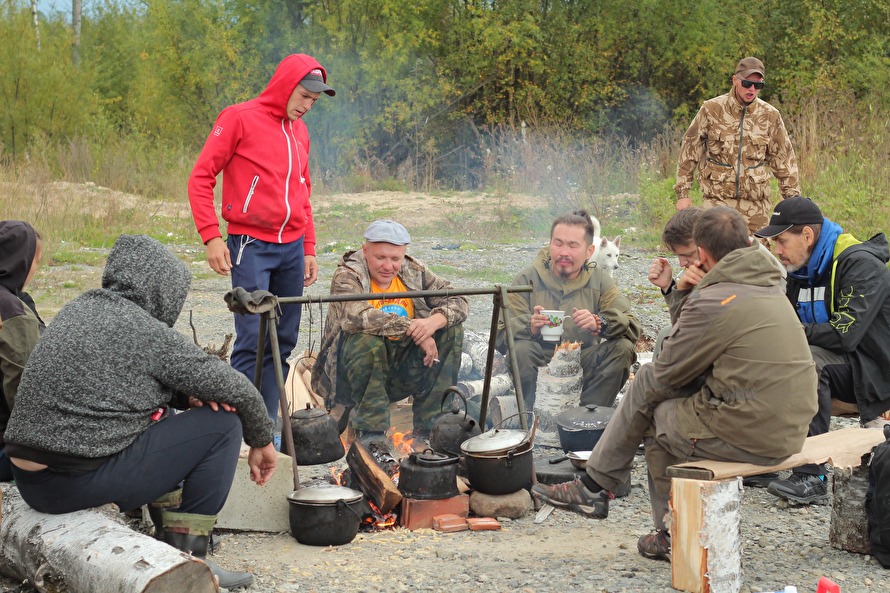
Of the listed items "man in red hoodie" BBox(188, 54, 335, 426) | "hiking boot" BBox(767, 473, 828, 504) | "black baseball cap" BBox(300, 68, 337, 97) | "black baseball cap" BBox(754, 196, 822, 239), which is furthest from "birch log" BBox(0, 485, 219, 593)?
"black baseball cap" BBox(754, 196, 822, 239)

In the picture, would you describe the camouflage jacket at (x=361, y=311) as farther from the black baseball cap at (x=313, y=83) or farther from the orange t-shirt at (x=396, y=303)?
the black baseball cap at (x=313, y=83)

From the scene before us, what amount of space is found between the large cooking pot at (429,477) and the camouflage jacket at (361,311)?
1.28m

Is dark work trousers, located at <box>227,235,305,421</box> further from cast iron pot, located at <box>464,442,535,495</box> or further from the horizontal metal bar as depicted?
cast iron pot, located at <box>464,442,535,495</box>

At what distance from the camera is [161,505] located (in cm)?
386

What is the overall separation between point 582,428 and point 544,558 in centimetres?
140

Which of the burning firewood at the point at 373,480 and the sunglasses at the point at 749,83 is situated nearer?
the burning firewood at the point at 373,480

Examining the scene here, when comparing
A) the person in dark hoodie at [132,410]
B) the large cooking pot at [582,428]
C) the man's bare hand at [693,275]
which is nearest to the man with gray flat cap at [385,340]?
the large cooking pot at [582,428]

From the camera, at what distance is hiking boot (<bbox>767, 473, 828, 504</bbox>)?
4.87m

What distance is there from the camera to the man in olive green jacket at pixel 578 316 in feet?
20.5

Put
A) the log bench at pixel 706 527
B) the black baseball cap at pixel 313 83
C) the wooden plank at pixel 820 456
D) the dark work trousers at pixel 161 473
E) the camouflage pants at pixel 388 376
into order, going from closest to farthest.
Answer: the dark work trousers at pixel 161 473
the log bench at pixel 706 527
the wooden plank at pixel 820 456
the black baseball cap at pixel 313 83
the camouflage pants at pixel 388 376

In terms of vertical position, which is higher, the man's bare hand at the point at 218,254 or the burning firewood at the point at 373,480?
the man's bare hand at the point at 218,254

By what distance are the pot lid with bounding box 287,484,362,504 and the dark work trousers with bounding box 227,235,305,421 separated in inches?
48.3

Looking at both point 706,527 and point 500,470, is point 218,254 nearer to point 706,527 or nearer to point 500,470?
point 500,470

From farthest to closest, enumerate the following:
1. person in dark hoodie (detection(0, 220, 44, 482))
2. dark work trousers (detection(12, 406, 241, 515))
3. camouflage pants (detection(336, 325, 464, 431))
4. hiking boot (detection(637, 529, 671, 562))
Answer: camouflage pants (detection(336, 325, 464, 431)) < hiking boot (detection(637, 529, 671, 562)) < person in dark hoodie (detection(0, 220, 44, 482)) < dark work trousers (detection(12, 406, 241, 515))
